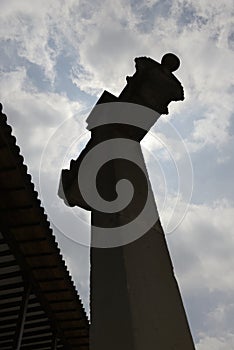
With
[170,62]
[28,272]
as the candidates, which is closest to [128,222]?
[170,62]

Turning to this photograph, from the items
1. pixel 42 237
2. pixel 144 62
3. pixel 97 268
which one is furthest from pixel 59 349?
pixel 144 62

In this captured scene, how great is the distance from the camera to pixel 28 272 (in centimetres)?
568

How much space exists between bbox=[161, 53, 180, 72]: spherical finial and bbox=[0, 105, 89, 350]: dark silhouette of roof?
66.6 inches

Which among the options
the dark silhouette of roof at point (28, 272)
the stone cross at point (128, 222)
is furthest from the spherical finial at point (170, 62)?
the dark silhouette of roof at point (28, 272)

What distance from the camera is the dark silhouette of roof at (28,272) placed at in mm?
4230

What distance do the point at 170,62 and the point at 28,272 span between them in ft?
12.6

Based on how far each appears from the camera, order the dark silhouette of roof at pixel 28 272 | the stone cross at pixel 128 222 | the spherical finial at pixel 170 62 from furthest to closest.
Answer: the dark silhouette of roof at pixel 28 272 → the spherical finial at pixel 170 62 → the stone cross at pixel 128 222

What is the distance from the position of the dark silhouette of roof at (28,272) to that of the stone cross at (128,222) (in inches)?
28.0

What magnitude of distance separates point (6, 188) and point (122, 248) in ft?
7.09

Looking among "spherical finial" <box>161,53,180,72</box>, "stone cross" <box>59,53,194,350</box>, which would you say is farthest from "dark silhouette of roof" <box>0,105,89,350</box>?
"spherical finial" <box>161,53,180,72</box>

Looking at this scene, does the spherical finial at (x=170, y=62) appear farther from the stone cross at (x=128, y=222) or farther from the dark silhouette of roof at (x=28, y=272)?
the dark silhouette of roof at (x=28, y=272)

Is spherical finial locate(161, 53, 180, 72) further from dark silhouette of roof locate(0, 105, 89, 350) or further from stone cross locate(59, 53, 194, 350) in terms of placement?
dark silhouette of roof locate(0, 105, 89, 350)

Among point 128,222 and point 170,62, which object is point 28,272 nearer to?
point 128,222

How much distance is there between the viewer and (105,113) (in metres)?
3.58
